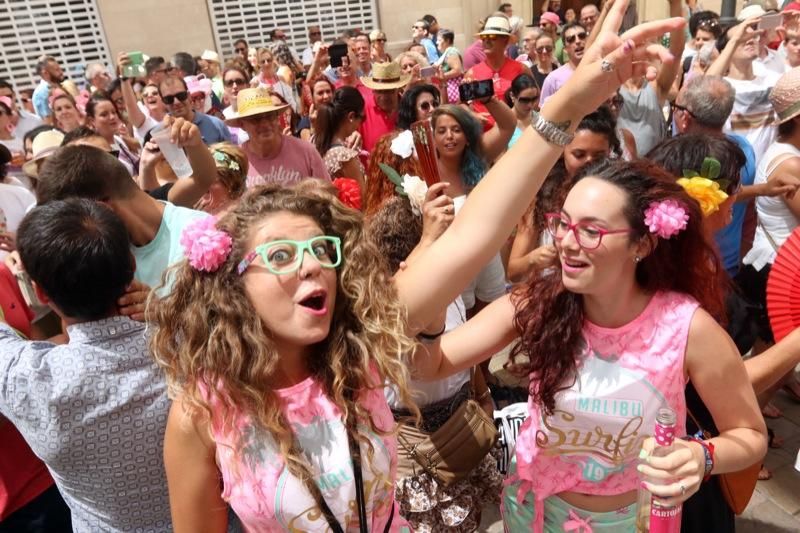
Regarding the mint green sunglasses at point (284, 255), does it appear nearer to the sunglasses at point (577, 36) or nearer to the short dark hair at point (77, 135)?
the short dark hair at point (77, 135)

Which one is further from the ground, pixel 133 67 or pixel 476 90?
pixel 133 67

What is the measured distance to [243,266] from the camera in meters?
1.46

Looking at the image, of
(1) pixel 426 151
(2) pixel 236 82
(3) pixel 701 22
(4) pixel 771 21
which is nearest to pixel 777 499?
(1) pixel 426 151

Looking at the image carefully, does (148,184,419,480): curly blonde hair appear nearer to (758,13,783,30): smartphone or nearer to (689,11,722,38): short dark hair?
(758,13,783,30): smartphone

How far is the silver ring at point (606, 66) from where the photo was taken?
1.33 m

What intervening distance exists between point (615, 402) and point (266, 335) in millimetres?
1047

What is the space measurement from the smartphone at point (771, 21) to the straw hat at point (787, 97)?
214 centimetres

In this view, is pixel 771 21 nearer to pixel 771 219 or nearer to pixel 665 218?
pixel 771 219

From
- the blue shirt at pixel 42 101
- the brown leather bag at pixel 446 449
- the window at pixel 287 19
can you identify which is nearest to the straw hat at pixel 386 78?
the brown leather bag at pixel 446 449

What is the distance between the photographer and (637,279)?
1856 millimetres

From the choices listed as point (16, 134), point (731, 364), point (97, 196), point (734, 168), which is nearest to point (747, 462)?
point (731, 364)

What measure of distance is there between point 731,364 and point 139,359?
173 centimetres

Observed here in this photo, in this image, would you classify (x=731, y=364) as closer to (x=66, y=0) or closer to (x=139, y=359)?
(x=139, y=359)

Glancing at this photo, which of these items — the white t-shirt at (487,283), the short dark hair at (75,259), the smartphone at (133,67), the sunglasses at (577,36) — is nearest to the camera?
the short dark hair at (75,259)
